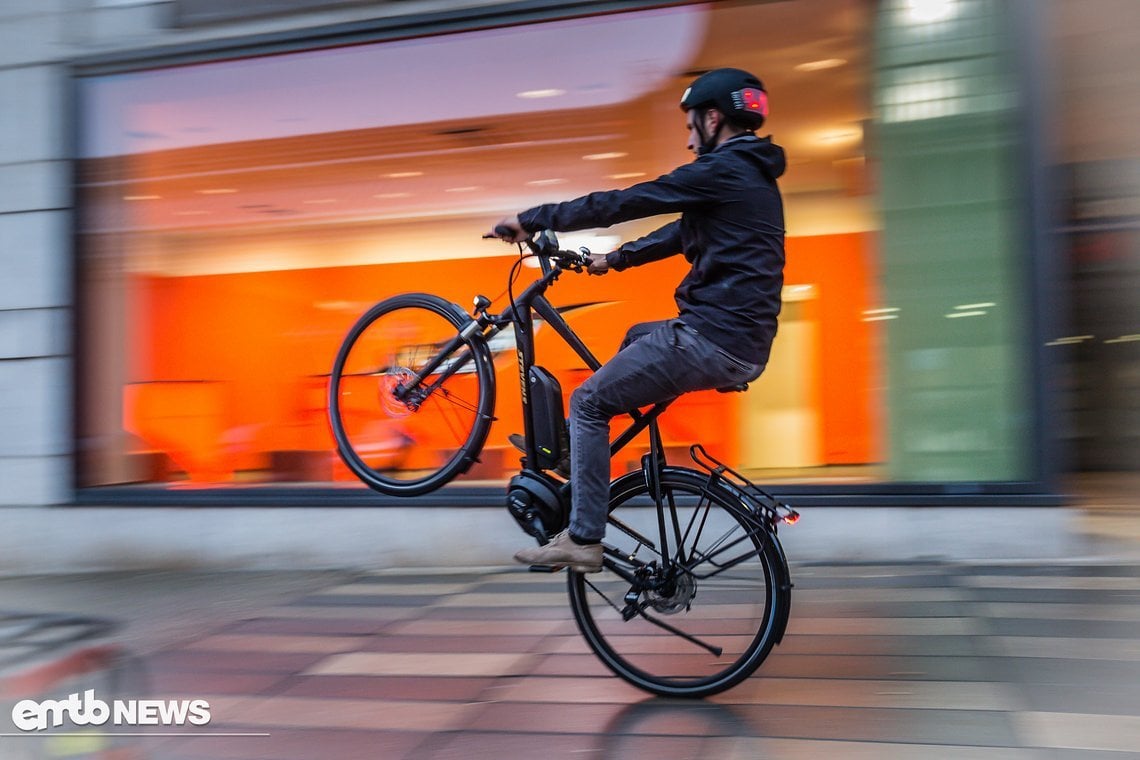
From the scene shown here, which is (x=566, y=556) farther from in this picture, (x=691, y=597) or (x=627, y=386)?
Result: (x=627, y=386)

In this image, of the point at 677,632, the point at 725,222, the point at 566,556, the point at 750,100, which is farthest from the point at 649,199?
the point at 677,632

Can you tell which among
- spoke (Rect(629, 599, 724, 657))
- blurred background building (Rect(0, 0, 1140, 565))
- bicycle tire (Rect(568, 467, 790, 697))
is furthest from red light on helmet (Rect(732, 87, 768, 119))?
blurred background building (Rect(0, 0, 1140, 565))

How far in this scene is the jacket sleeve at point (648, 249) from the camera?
3695 mm

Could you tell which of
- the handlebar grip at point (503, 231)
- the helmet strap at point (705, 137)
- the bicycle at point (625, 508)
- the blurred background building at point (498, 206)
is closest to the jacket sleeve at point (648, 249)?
the bicycle at point (625, 508)

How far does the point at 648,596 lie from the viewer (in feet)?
11.9

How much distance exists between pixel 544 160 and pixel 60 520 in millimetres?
3901

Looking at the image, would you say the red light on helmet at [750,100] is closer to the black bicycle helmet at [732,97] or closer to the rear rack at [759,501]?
the black bicycle helmet at [732,97]

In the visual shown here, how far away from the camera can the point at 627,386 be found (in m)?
3.44

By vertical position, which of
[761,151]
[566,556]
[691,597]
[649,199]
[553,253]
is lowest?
[691,597]

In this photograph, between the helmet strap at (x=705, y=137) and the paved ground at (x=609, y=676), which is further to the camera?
the helmet strap at (x=705, y=137)

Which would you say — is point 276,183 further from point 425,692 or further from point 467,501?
point 425,692

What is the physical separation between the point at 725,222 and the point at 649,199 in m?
0.27

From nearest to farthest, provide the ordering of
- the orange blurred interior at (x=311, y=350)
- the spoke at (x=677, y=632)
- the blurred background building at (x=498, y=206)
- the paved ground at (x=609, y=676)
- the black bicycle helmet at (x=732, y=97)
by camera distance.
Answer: the paved ground at (x=609, y=676) → the black bicycle helmet at (x=732, y=97) → the spoke at (x=677, y=632) → the blurred background building at (x=498, y=206) → the orange blurred interior at (x=311, y=350)

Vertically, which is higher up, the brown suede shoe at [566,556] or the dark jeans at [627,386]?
the dark jeans at [627,386]
